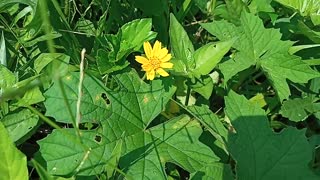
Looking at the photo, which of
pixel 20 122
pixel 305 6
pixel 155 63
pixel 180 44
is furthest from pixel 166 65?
pixel 305 6

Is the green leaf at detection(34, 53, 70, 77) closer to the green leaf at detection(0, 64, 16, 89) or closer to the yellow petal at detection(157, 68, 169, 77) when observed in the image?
the green leaf at detection(0, 64, 16, 89)

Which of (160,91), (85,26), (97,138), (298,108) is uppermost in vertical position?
(85,26)

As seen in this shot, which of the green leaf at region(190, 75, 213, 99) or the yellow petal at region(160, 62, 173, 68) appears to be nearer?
the yellow petal at region(160, 62, 173, 68)

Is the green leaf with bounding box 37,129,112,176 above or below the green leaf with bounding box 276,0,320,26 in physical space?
below

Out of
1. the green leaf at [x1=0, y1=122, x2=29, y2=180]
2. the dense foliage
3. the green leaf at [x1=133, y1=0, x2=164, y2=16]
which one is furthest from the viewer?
the green leaf at [x1=133, y1=0, x2=164, y2=16]

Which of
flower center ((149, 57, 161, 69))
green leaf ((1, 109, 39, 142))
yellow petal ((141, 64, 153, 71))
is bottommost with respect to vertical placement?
green leaf ((1, 109, 39, 142))

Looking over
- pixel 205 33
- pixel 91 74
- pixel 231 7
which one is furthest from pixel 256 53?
pixel 91 74

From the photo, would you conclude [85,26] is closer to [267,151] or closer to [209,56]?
[209,56]

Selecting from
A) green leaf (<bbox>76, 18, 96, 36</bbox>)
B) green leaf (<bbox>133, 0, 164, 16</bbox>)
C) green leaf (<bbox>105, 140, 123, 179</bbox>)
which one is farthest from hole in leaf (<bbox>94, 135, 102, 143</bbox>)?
green leaf (<bbox>133, 0, 164, 16</bbox>)

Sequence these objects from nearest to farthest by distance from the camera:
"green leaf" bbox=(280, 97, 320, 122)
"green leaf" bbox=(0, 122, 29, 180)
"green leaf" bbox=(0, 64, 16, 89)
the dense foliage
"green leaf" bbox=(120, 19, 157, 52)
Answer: "green leaf" bbox=(0, 122, 29, 180)
the dense foliage
"green leaf" bbox=(0, 64, 16, 89)
"green leaf" bbox=(120, 19, 157, 52)
"green leaf" bbox=(280, 97, 320, 122)
